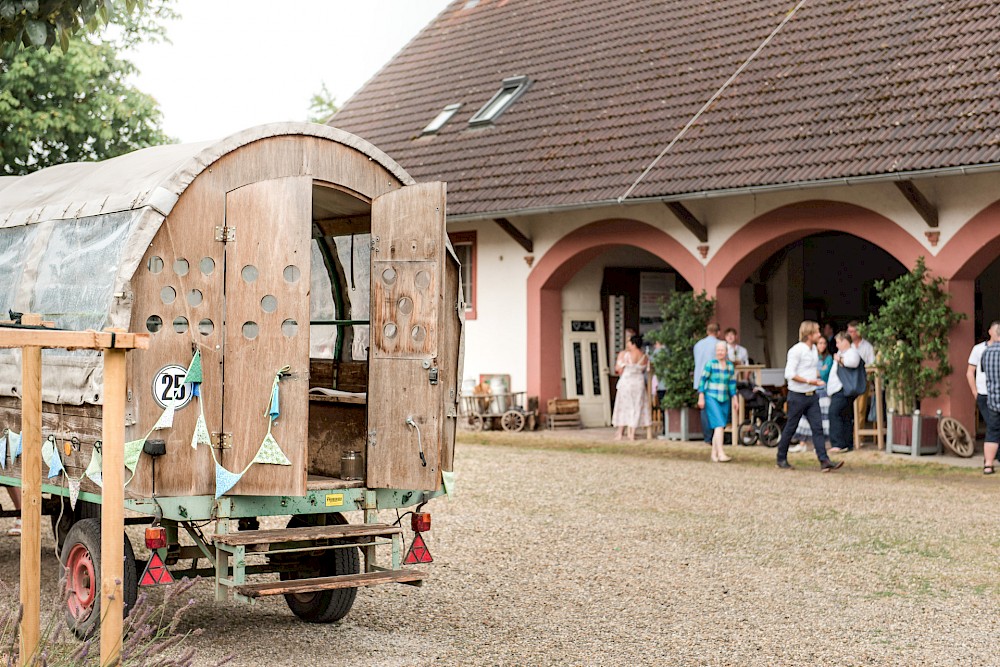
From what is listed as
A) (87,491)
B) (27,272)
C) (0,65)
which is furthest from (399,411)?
(0,65)

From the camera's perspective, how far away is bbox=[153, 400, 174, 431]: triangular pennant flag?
20.8 feet

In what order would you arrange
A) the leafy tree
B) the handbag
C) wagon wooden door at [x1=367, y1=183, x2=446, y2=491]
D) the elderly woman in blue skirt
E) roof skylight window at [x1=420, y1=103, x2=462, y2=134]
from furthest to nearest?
roof skylight window at [x1=420, y1=103, x2=462, y2=134]
the handbag
the elderly woman in blue skirt
wagon wooden door at [x1=367, y1=183, x2=446, y2=491]
the leafy tree

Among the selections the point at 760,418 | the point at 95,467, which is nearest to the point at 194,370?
the point at 95,467

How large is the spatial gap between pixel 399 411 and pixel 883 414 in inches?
426

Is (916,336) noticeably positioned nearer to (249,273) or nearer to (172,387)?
(249,273)

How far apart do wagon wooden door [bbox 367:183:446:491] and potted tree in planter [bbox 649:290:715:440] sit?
35.1 ft

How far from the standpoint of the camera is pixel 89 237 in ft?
22.4

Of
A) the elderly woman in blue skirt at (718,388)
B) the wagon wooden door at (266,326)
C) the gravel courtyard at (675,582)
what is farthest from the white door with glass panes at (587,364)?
the wagon wooden door at (266,326)

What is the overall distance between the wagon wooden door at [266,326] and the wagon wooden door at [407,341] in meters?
0.53

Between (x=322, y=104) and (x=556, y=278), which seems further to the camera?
(x=322, y=104)

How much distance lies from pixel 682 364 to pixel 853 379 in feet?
8.47

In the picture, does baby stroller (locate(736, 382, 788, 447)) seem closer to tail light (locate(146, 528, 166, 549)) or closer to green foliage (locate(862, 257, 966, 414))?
green foliage (locate(862, 257, 966, 414))

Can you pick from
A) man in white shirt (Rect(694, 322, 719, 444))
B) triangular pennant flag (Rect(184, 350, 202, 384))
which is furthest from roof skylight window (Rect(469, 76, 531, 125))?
triangular pennant flag (Rect(184, 350, 202, 384))

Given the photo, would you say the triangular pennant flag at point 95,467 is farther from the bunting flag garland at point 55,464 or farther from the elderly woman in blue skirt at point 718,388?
the elderly woman in blue skirt at point 718,388
